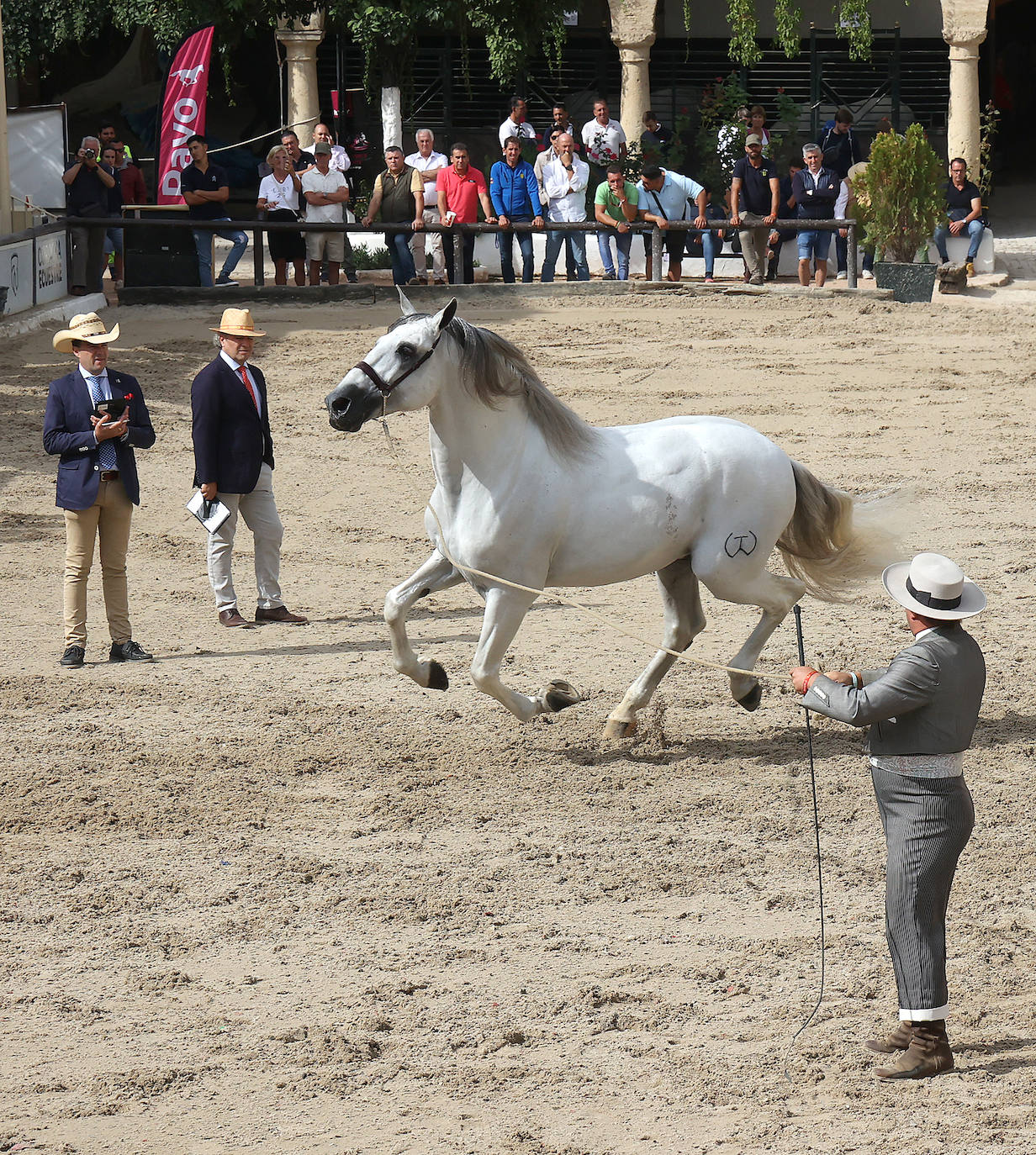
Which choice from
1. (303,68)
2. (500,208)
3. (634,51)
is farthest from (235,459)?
(634,51)

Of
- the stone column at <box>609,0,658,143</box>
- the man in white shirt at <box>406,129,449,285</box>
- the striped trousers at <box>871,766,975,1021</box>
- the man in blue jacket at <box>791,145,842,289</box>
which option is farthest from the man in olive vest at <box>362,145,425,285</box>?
the striped trousers at <box>871,766,975,1021</box>

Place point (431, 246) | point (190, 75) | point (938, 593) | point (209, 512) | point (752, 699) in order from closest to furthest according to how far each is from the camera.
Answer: point (938, 593) → point (752, 699) → point (209, 512) → point (431, 246) → point (190, 75)

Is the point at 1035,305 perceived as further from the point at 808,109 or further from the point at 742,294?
the point at 808,109

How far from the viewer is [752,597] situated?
24.0 ft

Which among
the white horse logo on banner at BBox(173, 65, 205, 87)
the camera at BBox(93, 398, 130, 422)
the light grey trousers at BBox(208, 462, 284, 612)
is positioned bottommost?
the light grey trousers at BBox(208, 462, 284, 612)

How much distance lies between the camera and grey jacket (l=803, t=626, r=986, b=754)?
4.57 m

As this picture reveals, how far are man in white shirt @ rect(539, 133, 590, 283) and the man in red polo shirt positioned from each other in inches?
36.7

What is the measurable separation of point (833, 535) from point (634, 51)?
16.8 metres

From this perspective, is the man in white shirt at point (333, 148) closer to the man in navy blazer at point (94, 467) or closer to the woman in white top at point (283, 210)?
the woman in white top at point (283, 210)

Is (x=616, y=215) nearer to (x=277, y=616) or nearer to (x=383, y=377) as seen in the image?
(x=277, y=616)

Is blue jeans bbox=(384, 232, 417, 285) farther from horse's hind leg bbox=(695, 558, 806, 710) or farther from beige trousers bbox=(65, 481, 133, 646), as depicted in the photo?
horse's hind leg bbox=(695, 558, 806, 710)

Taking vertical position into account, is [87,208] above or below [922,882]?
above

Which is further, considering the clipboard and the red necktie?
the red necktie

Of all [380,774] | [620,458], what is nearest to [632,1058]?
[380,774]
